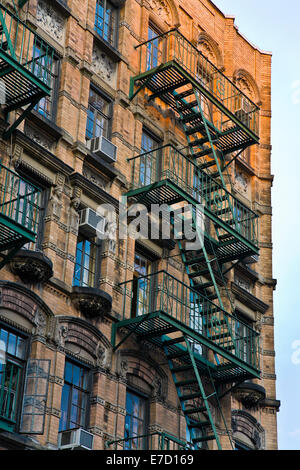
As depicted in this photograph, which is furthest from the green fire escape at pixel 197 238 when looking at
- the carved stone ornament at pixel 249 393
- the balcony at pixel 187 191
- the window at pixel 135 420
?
the window at pixel 135 420

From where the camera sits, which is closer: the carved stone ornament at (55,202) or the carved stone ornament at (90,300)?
the carved stone ornament at (90,300)

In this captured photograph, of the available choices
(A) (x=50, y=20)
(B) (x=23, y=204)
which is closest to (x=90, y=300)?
(B) (x=23, y=204)

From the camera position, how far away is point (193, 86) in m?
28.2

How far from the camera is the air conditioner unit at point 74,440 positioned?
20.9m

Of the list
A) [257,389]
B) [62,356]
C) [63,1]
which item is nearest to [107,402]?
[62,356]

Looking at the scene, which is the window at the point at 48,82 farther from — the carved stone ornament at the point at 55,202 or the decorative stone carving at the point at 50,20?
the carved stone ornament at the point at 55,202

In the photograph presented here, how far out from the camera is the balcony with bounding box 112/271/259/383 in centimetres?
2386

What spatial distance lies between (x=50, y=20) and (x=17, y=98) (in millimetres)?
4130

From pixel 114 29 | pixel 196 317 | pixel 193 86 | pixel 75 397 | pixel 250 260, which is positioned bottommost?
pixel 75 397

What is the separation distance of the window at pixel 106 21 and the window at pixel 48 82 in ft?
9.20

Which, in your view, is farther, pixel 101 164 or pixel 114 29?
pixel 114 29

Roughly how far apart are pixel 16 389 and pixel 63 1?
34.7ft

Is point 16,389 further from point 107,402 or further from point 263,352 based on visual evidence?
point 263,352

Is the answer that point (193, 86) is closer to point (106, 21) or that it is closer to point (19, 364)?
point (106, 21)
